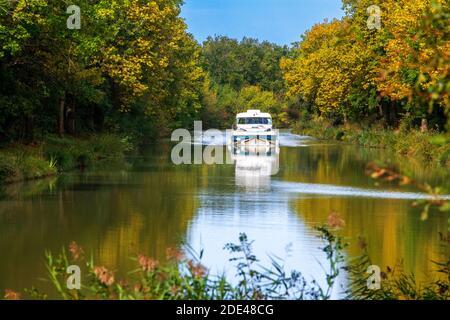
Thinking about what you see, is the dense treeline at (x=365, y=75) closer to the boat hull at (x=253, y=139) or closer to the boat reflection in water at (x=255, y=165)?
the boat reflection in water at (x=255, y=165)

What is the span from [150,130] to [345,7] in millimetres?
18610

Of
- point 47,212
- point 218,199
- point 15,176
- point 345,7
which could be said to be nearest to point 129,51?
point 15,176

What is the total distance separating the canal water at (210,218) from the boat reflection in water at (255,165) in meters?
0.15

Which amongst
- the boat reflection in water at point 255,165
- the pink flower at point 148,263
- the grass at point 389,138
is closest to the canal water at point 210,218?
the boat reflection in water at point 255,165

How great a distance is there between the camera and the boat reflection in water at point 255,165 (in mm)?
31759

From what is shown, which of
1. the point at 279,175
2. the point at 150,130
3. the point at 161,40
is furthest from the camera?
the point at 150,130

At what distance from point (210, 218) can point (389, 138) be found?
39.9 m

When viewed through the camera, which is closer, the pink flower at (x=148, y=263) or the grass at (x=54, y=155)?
the pink flower at (x=148, y=263)

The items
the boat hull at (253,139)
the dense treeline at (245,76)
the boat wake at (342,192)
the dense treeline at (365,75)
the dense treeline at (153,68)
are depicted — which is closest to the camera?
the dense treeline at (153,68)

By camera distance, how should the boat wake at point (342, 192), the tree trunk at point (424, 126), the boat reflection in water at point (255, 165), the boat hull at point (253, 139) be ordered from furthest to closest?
the boat hull at point (253, 139) → the tree trunk at point (424, 126) → the boat reflection in water at point (255, 165) → the boat wake at point (342, 192)

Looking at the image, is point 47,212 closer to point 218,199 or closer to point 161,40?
point 218,199

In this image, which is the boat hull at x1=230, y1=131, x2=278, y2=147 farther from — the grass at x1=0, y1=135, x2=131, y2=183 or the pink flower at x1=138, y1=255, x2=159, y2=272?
the pink flower at x1=138, y1=255, x2=159, y2=272

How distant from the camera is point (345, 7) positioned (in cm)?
7025

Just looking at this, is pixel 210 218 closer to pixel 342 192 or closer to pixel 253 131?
pixel 342 192
